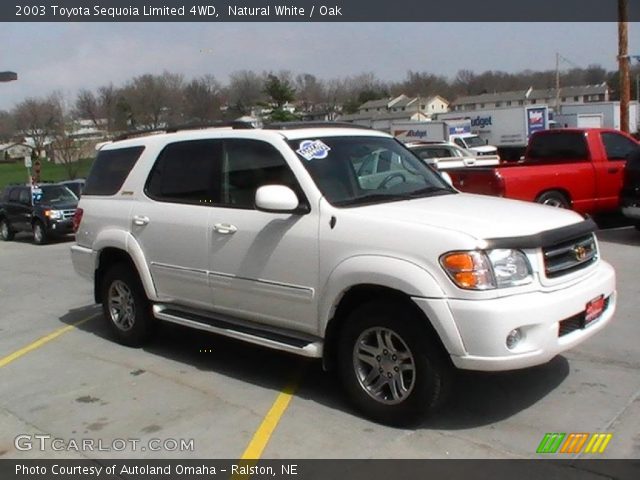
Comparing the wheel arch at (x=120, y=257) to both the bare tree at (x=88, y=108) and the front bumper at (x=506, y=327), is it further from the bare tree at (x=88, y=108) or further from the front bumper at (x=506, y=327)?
the bare tree at (x=88, y=108)

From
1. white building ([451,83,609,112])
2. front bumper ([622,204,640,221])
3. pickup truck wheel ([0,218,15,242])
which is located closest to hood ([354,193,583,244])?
front bumper ([622,204,640,221])

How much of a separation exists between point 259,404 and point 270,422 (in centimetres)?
35

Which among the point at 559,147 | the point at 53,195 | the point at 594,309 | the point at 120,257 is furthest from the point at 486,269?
the point at 53,195

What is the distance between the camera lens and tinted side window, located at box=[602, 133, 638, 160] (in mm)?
11938

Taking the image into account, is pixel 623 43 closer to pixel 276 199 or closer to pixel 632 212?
pixel 632 212

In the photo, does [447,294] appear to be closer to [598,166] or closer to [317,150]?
[317,150]

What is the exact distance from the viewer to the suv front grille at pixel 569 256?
164 inches

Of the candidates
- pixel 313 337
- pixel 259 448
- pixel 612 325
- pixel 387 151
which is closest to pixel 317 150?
pixel 387 151

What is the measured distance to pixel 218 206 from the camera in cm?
539

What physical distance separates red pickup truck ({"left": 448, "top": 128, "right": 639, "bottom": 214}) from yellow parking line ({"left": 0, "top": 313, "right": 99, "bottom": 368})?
618cm

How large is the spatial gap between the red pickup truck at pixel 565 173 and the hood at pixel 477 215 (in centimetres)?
580

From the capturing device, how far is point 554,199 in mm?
11164
